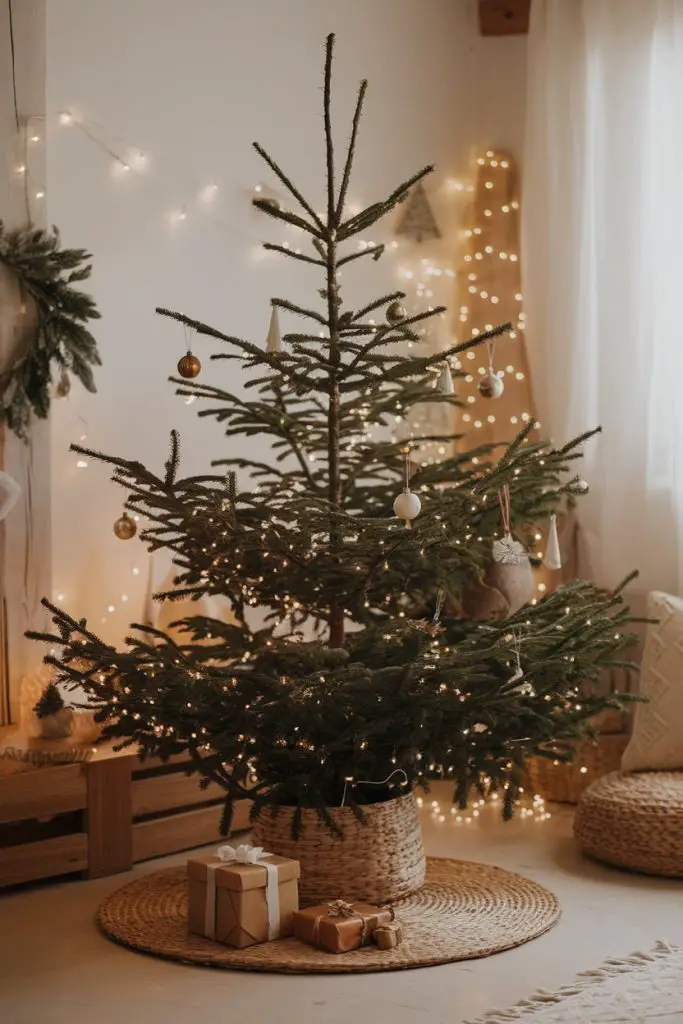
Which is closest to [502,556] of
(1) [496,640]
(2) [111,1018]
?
(1) [496,640]

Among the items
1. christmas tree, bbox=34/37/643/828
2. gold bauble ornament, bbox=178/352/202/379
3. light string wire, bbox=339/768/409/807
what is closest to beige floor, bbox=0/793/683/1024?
christmas tree, bbox=34/37/643/828

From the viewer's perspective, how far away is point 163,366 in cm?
388

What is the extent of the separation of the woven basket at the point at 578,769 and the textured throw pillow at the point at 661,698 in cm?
27

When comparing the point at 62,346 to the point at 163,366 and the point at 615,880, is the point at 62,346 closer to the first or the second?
the point at 163,366

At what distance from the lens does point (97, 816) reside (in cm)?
325

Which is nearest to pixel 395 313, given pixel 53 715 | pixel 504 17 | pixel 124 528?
pixel 124 528

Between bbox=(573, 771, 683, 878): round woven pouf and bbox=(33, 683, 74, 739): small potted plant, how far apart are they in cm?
135

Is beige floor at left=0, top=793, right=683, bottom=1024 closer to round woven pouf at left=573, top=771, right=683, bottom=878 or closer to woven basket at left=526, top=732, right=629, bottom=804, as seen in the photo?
round woven pouf at left=573, top=771, right=683, bottom=878

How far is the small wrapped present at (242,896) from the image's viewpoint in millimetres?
2631

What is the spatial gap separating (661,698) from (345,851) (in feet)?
3.66

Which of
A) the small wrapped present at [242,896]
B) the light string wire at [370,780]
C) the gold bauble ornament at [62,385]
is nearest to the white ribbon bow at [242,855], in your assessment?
the small wrapped present at [242,896]

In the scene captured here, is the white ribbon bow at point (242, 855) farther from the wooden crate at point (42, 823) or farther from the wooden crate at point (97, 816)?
the wooden crate at point (42, 823)

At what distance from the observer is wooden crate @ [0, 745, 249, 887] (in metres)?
3.12

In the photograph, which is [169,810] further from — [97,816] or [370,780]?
[370,780]
